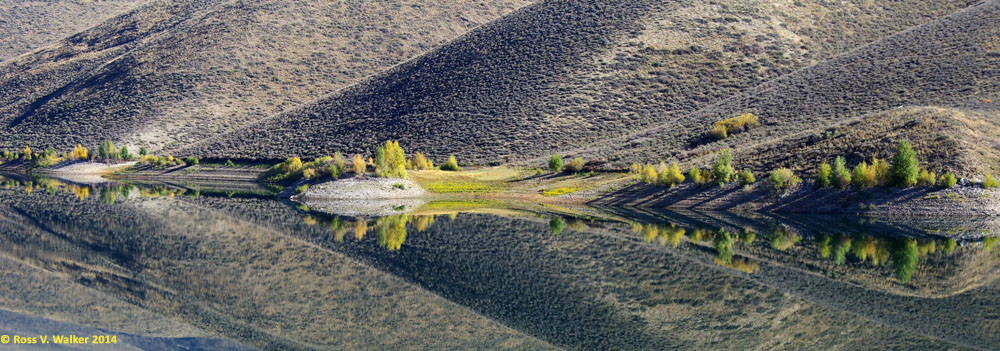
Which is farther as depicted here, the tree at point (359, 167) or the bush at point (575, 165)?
the bush at point (575, 165)

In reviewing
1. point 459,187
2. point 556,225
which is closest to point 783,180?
point 556,225

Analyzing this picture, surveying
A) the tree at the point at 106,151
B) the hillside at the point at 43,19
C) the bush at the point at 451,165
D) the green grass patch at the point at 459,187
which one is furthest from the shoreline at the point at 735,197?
the hillside at the point at 43,19

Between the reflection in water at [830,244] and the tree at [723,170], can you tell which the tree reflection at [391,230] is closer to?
the reflection in water at [830,244]

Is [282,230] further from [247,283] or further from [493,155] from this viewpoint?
[493,155]

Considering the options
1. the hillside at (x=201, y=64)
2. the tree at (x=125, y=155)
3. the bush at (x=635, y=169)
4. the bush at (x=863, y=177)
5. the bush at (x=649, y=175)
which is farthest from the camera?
the hillside at (x=201, y=64)

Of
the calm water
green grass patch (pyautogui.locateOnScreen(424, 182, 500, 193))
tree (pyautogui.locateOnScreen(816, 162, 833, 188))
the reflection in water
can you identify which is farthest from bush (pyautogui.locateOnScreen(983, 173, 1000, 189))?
green grass patch (pyautogui.locateOnScreen(424, 182, 500, 193))

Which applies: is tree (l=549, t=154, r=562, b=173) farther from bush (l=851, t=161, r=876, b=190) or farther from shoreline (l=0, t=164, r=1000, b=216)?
bush (l=851, t=161, r=876, b=190)

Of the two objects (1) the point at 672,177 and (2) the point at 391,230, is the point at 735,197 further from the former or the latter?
(2) the point at 391,230
